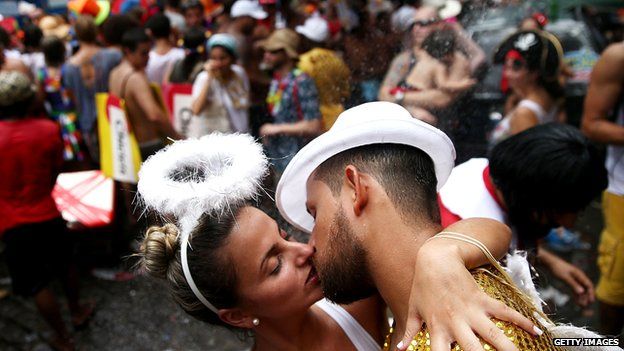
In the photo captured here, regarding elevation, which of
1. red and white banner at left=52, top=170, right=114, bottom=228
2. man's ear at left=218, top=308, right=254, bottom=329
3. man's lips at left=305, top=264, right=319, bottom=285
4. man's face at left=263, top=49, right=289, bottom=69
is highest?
man's lips at left=305, top=264, right=319, bottom=285

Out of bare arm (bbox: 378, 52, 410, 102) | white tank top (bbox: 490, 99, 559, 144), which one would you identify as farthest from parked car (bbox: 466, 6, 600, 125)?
bare arm (bbox: 378, 52, 410, 102)

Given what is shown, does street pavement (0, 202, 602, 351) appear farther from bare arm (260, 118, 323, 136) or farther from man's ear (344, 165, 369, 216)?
man's ear (344, 165, 369, 216)

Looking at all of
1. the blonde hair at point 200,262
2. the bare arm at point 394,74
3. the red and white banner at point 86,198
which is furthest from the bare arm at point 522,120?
the red and white banner at point 86,198

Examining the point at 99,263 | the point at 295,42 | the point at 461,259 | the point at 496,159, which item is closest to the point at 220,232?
the point at 461,259

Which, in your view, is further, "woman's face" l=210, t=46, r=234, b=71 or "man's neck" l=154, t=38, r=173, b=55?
"man's neck" l=154, t=38, r=173, b=55

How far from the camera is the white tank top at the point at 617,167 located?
10.8 ft

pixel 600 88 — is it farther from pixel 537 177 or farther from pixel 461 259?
pixel 461 259

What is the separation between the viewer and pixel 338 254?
1.53m

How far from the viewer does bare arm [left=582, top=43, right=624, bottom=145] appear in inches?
124

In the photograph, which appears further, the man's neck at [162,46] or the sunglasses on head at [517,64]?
the man's neck at [162,46]

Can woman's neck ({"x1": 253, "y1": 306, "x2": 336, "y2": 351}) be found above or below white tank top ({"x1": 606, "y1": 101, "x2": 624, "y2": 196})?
above

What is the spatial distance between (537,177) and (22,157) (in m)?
3.48

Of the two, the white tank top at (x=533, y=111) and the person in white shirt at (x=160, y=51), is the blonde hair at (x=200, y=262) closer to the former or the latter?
the white tank top at (x=533, y=111)

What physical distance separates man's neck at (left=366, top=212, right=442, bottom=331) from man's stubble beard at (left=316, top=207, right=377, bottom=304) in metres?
0.03
